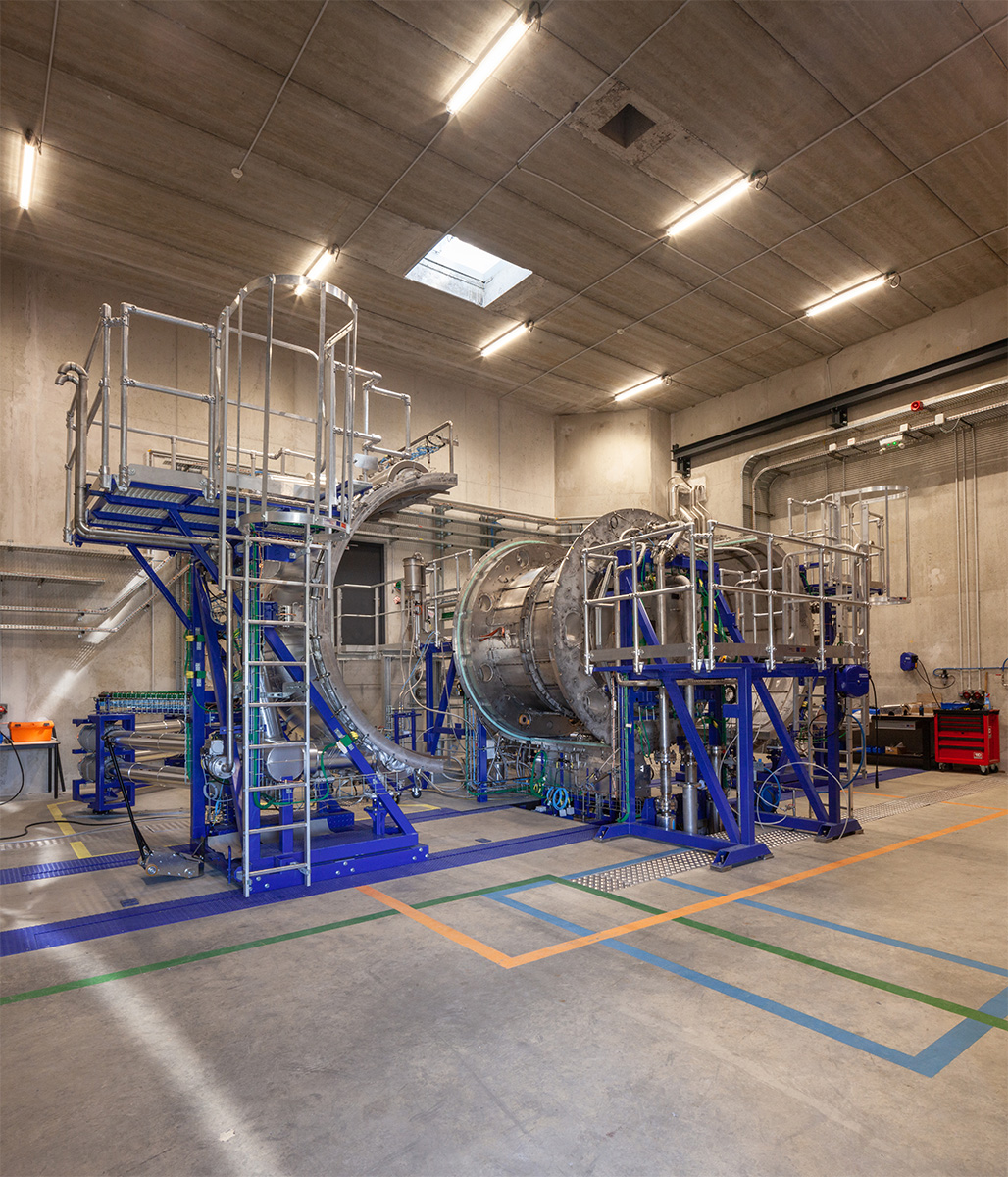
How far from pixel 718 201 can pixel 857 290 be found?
12.9 feet

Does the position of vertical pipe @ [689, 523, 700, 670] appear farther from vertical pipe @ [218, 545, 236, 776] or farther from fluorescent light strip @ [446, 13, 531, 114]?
fluorescent light strip @ [446, 13, 531, 114]

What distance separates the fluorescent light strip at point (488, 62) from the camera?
25.9 feet

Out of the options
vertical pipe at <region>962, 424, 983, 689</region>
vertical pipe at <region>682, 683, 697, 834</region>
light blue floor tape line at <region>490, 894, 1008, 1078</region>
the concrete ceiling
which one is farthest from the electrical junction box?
vertical pipe at <region>962, 424, 983, 689</region>

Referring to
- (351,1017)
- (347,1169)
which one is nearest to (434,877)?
(351,1017)

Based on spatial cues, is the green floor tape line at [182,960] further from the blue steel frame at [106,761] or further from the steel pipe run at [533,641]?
the blue steel frame at [106,761]

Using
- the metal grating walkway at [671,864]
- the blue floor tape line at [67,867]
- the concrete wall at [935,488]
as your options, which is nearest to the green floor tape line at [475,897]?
the metal grating walkway at [671,864]

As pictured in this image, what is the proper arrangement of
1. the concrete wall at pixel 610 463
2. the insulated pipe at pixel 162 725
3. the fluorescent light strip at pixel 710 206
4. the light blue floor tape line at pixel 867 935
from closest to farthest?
the light blue floor tape line at pixel 867 935 → the fluorescent light strip at pixel 710 206 → the insulated pipe at pixel 162 725 → the concrete wall at pixel 610 463

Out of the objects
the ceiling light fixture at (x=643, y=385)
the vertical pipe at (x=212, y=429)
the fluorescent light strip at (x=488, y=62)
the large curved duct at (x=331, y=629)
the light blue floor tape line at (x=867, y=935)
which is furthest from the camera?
the ceiling light fixture at (x=643, y=385)

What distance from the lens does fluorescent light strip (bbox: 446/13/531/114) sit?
788 cm

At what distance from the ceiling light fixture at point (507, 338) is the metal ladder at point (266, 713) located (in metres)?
8.87

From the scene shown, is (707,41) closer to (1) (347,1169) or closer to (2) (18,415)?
(1) (347,1169)

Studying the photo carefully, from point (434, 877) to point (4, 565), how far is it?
353 inches

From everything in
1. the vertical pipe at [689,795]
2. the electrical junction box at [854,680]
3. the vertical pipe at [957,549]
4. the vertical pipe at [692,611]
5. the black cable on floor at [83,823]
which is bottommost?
the black cable on floor at [83,823]

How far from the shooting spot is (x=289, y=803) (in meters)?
6.41
